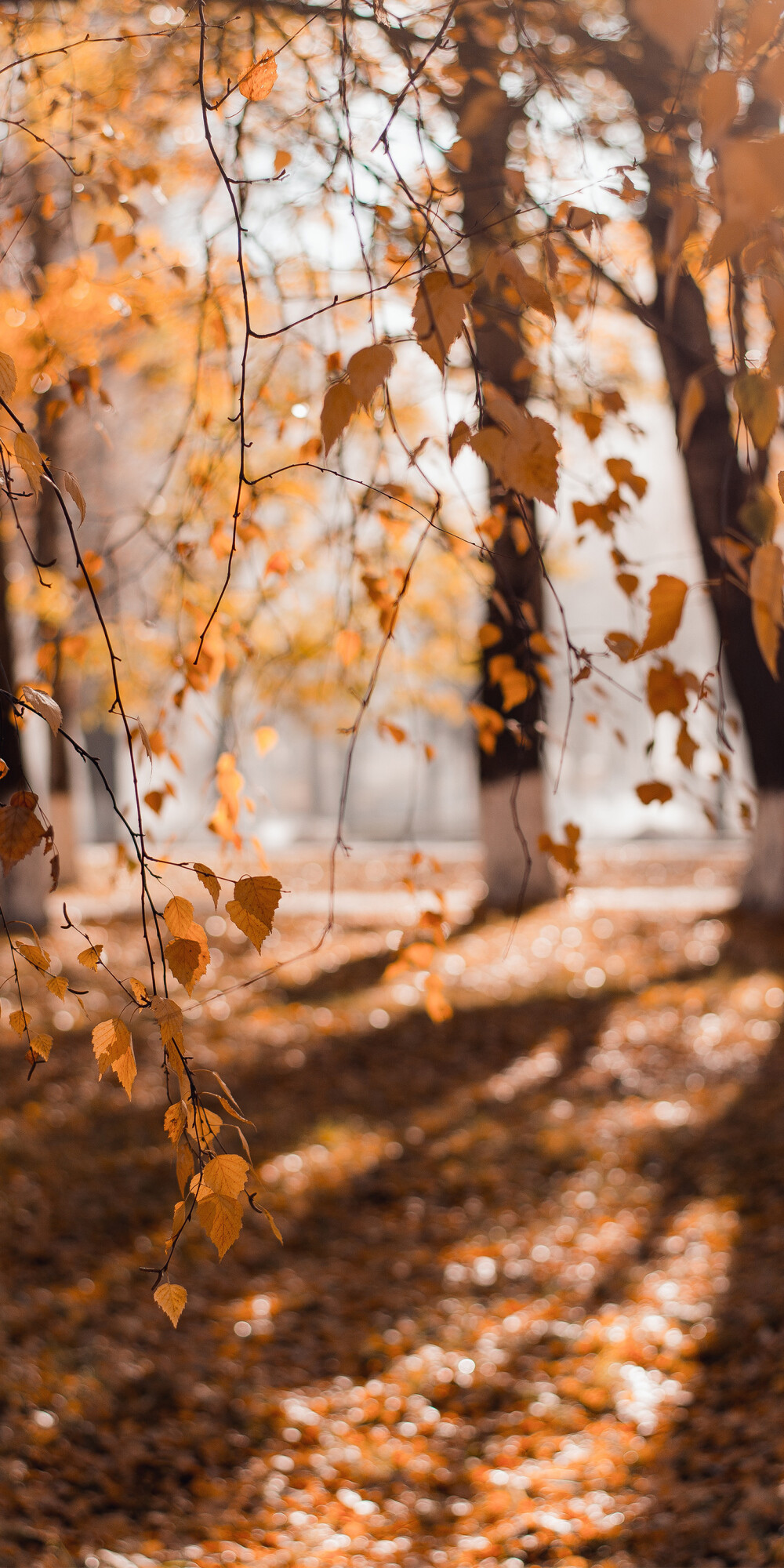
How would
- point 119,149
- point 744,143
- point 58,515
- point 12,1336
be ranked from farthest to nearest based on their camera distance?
point 58,515 < point 12,1336 < point 119,149 < point 744,143

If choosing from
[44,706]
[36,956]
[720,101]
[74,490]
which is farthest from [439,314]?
[36,956]

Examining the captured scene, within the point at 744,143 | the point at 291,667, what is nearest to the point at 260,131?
the point at 291,667

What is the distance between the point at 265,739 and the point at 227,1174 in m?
1.23

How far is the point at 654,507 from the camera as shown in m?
35.8

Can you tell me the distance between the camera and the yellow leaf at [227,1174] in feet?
4.47

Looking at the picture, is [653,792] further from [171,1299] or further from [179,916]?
[171,1299]

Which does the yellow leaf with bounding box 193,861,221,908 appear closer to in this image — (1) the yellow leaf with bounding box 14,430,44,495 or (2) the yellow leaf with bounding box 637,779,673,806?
(1) the yellow leaf with bounding box 14,430,44,495

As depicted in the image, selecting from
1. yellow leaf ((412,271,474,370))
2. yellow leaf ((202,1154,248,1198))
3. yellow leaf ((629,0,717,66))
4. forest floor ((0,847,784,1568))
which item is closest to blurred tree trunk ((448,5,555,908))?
yellow leaf ((412,271,474,370))

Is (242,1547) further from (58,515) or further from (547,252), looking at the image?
(58,515)

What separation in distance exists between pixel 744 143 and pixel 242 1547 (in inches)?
149

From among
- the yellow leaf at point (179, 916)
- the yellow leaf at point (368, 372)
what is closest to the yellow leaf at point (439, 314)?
the yellow leaf at point (368, 372)

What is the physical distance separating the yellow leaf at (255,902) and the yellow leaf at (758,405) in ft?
2.46

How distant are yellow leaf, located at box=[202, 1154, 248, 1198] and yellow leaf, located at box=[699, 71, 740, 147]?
4.16 ft

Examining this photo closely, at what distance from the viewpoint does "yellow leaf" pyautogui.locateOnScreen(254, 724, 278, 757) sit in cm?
243
